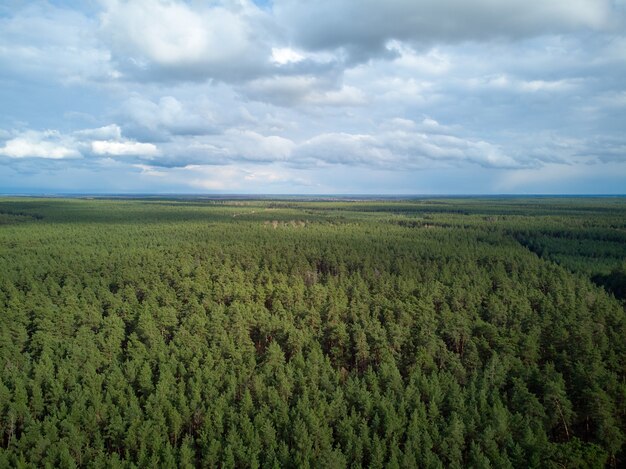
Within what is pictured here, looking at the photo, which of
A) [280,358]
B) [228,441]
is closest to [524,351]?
[280,358]

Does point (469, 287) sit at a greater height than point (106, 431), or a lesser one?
greater

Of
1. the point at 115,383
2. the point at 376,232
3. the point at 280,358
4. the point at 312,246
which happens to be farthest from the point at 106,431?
the point at 376,232

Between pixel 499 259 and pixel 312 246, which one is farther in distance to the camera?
pixel 312 246

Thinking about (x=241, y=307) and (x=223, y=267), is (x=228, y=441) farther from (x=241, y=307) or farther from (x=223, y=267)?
(x=223, y=267)

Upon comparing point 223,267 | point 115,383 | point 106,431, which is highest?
point 223,267

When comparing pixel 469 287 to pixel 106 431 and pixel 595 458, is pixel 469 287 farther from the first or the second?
pixel 106 431

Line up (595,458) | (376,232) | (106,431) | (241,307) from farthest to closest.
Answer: (376,232)
(241,307)
(106,431)
(595,458)

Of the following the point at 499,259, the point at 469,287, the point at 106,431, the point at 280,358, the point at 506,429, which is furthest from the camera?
the point at 499,259
